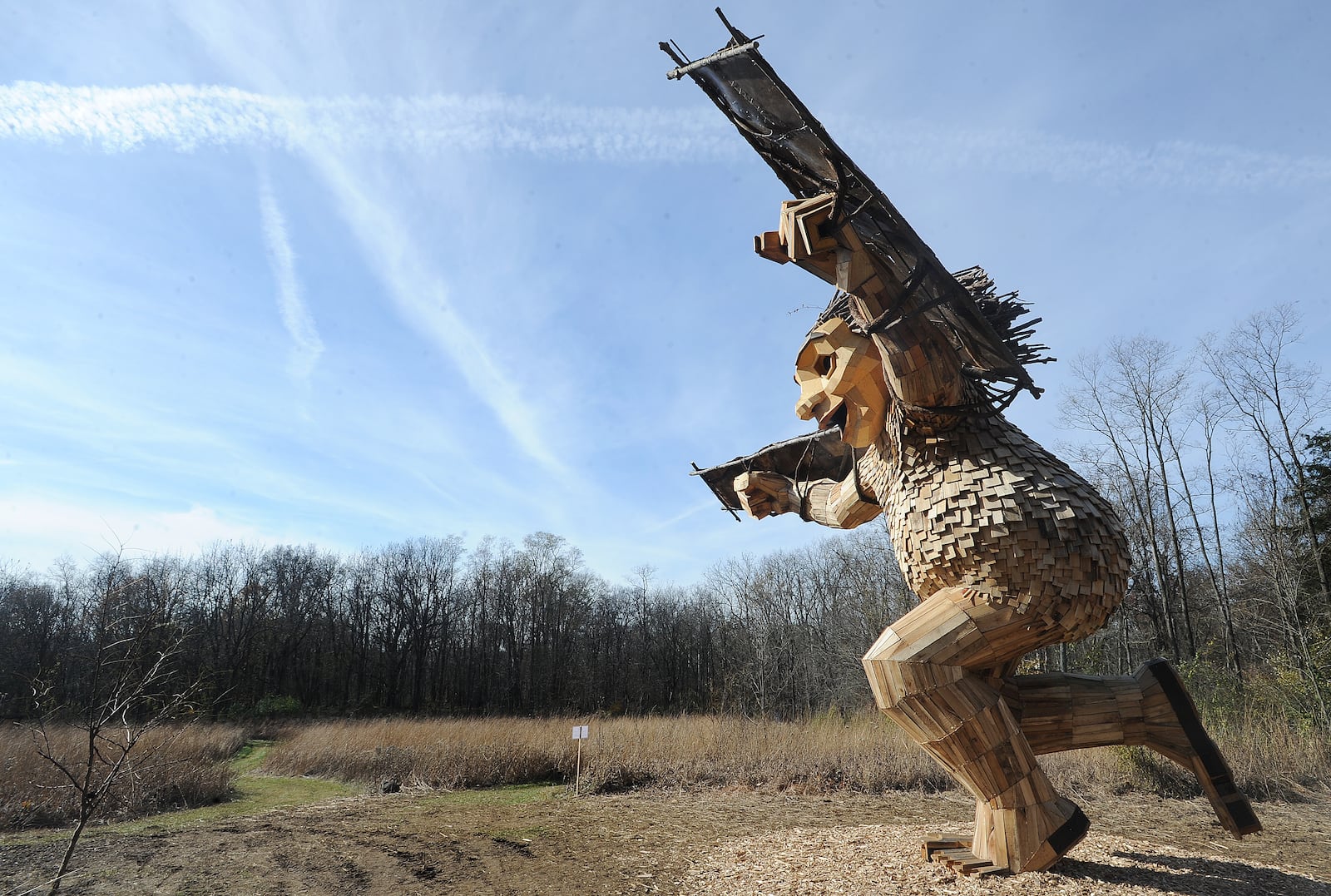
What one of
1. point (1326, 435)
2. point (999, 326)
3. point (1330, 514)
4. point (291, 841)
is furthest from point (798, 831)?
point (1326, 435)

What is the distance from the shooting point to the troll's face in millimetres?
3254

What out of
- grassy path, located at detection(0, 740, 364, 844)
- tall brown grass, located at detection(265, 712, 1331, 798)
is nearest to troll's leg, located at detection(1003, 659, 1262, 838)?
tall brown grass, located at detection(265, 712, 1331, 798)

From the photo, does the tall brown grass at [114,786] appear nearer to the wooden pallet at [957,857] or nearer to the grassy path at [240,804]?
the grassy path at [240,804]

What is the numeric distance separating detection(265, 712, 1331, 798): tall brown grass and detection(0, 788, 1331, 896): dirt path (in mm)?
551

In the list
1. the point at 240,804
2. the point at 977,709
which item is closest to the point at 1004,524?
the point at 977,709

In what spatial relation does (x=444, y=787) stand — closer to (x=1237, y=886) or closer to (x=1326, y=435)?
(x=1237, y=886)

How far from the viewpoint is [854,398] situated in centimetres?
331

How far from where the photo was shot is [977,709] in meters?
2.93

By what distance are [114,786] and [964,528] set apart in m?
10.5

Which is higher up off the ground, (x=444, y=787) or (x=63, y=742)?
(x=63, y=742)

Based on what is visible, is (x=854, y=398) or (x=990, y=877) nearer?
(x=990, y=877)

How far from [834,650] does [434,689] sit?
754 inches

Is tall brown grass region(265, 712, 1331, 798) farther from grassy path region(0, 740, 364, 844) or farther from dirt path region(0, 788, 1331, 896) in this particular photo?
dirt path region(0, 788, 1331, 896)

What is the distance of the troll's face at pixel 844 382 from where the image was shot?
325 centimetres
